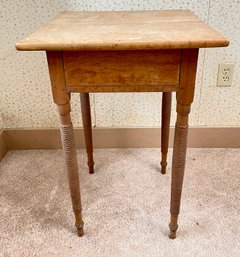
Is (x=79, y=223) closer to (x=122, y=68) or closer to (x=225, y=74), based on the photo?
(x=122, y=68)

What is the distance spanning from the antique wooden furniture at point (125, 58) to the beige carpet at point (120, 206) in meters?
0.26

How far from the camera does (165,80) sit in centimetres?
68

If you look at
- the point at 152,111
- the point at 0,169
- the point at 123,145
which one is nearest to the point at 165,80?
the point at 152,111

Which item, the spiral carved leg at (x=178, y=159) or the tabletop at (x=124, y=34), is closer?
the tabletop at (x=124, y=34)

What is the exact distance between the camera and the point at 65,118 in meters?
0.75

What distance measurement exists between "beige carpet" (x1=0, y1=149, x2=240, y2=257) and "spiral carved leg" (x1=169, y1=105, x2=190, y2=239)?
0.36 ft

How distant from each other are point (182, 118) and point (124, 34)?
0.80 feet

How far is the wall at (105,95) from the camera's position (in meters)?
1.10

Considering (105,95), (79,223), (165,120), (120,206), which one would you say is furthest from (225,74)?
(79,223)

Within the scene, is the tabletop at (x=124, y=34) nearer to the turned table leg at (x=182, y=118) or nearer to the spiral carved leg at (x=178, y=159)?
the turned table leg at (x=182, y=118)

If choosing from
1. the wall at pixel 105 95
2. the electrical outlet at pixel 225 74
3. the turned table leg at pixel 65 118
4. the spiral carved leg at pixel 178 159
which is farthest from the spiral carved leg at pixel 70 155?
the electrical outlet at pixel 225 74

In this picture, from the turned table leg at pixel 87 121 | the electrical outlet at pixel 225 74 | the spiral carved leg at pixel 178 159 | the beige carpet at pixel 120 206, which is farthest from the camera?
the electrical outlet at pixel 225 74

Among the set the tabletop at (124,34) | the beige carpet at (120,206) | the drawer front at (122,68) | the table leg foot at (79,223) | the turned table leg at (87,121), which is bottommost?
the beige carpet at (120,206)

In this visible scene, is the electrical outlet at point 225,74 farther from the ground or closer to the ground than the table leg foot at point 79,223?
farther from the ground
